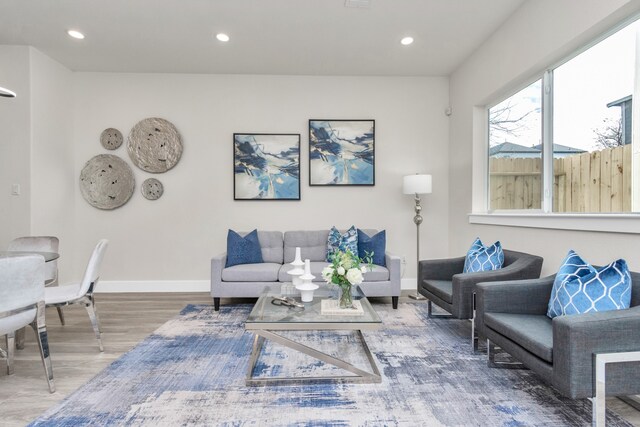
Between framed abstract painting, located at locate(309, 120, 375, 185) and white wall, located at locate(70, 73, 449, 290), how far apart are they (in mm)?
106

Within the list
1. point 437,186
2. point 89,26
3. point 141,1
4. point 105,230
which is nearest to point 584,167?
point 437,186

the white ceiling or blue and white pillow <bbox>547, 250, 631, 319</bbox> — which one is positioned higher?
the white ceiling

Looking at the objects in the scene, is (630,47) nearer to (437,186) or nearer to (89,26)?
(437,186)

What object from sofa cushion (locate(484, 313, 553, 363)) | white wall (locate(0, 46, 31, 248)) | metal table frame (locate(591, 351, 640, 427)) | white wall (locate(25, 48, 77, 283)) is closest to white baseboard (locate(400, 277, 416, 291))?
sofa cushion (locate(484, 313, 553, 363))

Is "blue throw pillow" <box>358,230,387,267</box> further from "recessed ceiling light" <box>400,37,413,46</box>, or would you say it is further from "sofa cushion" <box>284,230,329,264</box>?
"recessed ceiling light" <box>400,37,413,46</box>

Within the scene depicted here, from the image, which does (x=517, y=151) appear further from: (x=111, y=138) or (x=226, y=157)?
(x=111, y=138)

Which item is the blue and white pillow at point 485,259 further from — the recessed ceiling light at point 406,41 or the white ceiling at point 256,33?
the recessed ceiling light at point 406,41

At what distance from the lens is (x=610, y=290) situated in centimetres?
194

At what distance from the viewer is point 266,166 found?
484cm

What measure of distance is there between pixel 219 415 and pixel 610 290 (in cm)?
219

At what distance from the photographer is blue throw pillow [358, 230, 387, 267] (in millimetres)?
4086

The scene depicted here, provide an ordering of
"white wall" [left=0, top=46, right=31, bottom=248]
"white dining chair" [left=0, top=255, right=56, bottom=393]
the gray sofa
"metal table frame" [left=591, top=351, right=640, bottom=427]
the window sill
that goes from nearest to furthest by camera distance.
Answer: "metal table frame" [left=591, top=351, right=640, bottom=427] < "white dining chair" [left=0, top=255, right=56, bottom=393] < the window sill < the gray sofa < "white wall" [left=0, top=46, right=31, bottom=248]

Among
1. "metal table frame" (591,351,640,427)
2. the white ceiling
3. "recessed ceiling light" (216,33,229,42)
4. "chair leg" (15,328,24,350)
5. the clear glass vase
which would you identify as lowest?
"chair leg" (15,328,24,350)

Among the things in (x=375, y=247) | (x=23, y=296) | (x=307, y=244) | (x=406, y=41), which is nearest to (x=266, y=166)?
(x=307, y=244)
